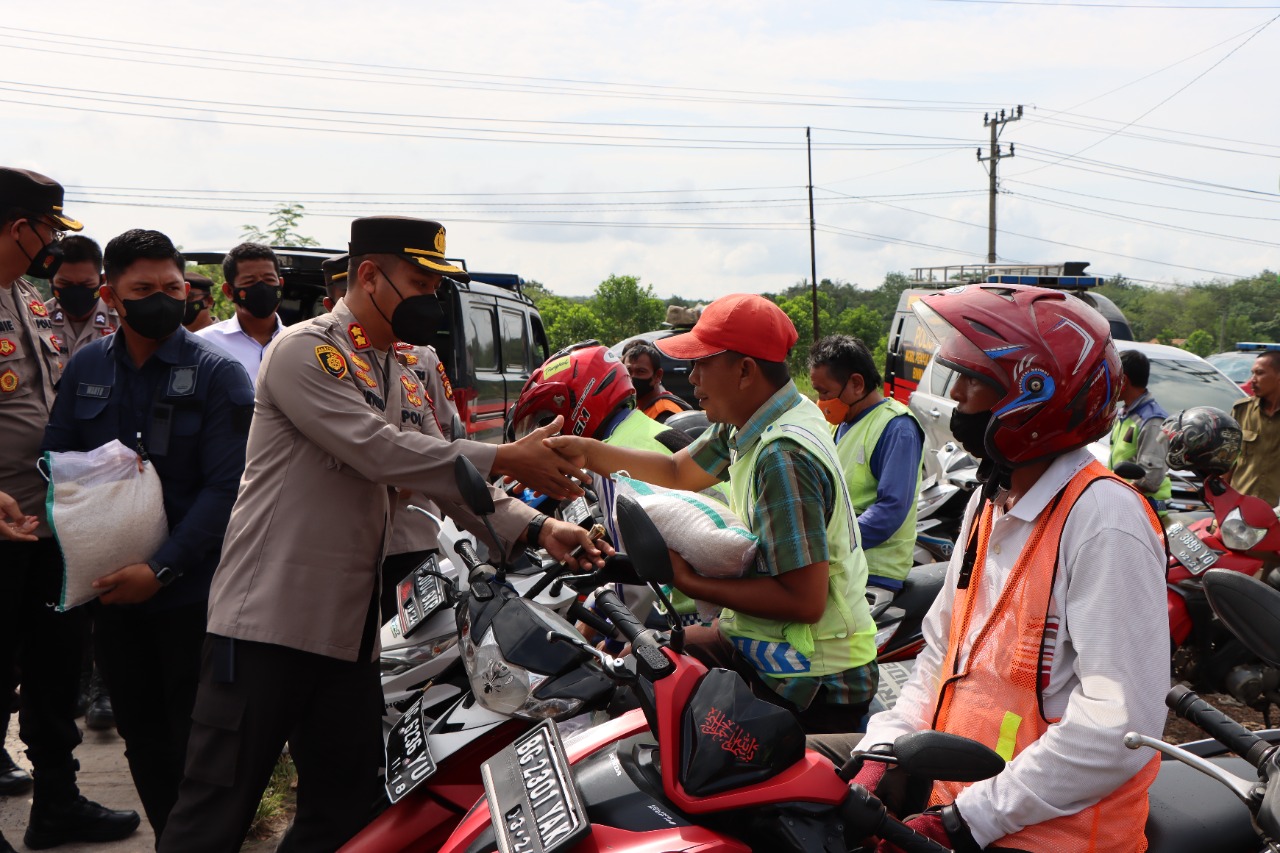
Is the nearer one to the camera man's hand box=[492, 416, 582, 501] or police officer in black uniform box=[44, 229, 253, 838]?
man's hand box=[492, 416, 582, 501]

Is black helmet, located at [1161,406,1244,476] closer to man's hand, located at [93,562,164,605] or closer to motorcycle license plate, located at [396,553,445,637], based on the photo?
motorcycle license plate, located at [396,553,445,637]

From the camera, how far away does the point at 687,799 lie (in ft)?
5.43

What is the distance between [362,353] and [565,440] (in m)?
0.71

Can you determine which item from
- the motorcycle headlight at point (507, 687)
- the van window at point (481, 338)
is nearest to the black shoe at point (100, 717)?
the motorcycle headlight at point (507, 687)

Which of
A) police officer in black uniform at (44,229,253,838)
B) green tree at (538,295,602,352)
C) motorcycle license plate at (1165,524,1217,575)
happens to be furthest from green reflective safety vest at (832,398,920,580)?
green tree at (538,295,602,352)

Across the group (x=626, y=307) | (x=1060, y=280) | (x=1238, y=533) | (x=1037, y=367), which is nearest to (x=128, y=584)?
(x=1037, y=367)

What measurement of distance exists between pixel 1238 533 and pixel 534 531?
3.78 metres

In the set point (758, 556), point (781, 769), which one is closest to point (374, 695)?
point (758, 556)

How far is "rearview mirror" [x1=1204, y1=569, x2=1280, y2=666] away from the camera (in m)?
1.45

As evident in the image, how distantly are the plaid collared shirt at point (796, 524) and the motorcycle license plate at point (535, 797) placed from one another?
0.82 m

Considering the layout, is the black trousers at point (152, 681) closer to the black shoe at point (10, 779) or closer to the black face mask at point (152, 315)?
the black face mask at point (152, 315)

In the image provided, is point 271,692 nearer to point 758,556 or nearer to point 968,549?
point 758,556

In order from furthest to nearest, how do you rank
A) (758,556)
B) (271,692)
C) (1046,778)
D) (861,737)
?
(271,692), (758,556), (861,737), (1046,778)

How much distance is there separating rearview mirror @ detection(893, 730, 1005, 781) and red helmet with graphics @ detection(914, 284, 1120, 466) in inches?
27.3
